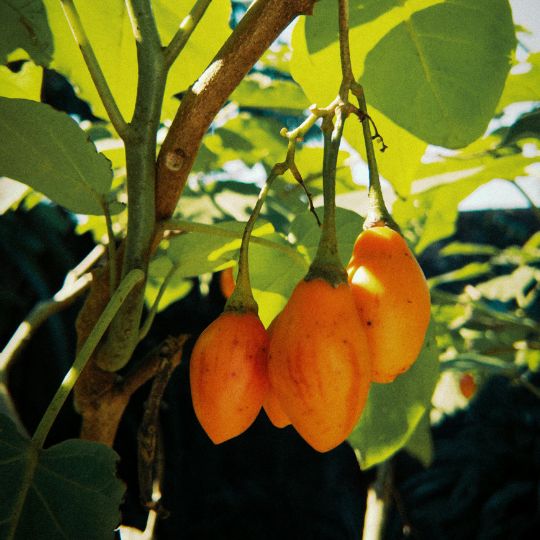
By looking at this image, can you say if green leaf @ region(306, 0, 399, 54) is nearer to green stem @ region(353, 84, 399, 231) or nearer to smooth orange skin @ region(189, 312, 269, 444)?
green stem @ region(353, 84, 399, 231)

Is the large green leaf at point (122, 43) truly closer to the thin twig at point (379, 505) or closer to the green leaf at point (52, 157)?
the green leaf at point (52, 157)

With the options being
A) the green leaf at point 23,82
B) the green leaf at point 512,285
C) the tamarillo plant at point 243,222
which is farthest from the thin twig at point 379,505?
the green leaf at point 512,285

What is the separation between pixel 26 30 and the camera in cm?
60

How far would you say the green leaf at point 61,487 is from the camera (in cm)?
40

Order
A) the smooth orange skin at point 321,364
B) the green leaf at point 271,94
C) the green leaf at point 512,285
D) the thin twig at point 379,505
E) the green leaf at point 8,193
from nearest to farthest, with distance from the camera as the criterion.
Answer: the smooth orange skin at point 321,364, the green leaf at point 8,193, the thin twig at point 379,505, the green leaf at point 271,94, the green leaf at point 512,285

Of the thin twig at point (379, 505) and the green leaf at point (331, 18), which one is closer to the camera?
the green leaf at point (331, 18)

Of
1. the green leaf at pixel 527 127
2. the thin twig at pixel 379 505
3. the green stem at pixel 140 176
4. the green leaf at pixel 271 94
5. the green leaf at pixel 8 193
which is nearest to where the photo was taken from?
the green stem at pixel 140 176

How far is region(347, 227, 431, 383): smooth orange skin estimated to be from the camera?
354 mm

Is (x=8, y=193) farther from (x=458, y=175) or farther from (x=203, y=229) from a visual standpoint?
(x=458, y=175)

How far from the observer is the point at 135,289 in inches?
17.2

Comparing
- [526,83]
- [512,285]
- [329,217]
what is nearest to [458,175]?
[526,83]

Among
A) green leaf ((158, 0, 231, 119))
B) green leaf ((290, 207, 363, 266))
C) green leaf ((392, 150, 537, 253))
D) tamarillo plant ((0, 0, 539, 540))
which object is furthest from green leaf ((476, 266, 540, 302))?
green leaf ((158, 0, 231, 119))

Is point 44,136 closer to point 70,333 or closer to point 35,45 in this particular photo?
point 35,45

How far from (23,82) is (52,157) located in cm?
22
